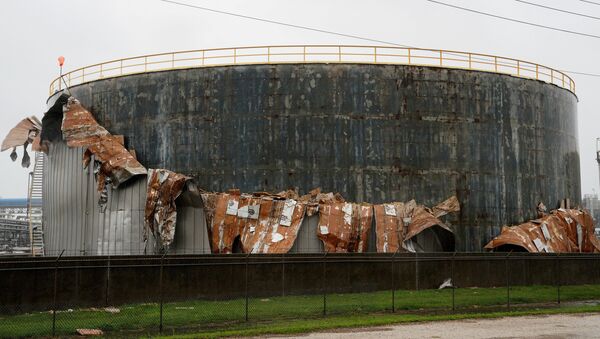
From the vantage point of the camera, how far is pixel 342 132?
32656 mm

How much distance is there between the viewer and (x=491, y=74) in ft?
116

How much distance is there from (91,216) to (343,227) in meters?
11.7

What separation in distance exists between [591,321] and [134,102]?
911 inches

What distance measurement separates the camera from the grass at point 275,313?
18125mm

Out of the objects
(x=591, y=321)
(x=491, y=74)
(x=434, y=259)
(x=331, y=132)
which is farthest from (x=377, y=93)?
(x=591, y=321)

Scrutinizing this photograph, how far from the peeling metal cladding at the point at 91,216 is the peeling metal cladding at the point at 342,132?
2750 millimetres

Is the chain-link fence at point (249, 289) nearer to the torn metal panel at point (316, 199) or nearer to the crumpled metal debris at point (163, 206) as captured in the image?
the torn metal panel at point (316, 199)

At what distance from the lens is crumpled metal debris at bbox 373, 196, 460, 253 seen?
30.5 metres

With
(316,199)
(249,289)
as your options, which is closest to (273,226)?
(316,199)

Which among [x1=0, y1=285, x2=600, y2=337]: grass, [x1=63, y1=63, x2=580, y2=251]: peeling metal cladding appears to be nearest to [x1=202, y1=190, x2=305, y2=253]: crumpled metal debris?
[x1=63, y1=63, x2=580, y2=251]: peeling metal cladding

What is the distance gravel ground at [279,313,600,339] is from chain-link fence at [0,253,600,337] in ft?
9.23

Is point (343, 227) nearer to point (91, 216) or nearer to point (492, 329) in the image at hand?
point (91, 216)

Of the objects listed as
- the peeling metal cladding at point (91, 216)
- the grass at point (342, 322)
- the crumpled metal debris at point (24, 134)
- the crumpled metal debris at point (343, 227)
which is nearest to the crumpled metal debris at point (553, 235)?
the crumpled metal debris at point (343, 227)

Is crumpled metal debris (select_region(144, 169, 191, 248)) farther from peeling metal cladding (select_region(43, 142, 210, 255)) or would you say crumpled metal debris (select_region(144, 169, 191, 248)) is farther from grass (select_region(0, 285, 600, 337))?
grass (select_region(0, 285, 600, 337))
